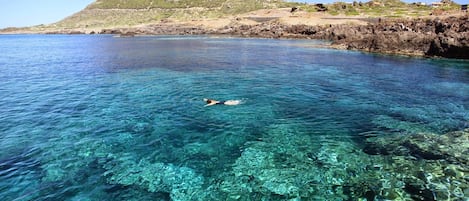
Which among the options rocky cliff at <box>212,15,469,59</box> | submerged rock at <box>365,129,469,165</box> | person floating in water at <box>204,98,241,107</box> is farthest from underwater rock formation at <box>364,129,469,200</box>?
rocky cliff at <box>212,15,469,59</box>

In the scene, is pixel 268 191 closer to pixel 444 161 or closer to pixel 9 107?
pixel 444 161

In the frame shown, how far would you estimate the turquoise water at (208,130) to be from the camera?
1147 cm

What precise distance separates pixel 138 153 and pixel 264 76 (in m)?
21.9

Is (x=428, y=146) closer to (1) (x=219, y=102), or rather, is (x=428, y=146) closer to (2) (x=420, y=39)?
(1) (x=219, y=102)

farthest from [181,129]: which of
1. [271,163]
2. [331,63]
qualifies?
[331,63]

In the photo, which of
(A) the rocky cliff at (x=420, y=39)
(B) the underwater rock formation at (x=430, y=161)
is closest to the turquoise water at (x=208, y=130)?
(B) the underwater rock formation at (x=430, y=161)

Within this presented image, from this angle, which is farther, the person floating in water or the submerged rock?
the person floating in water

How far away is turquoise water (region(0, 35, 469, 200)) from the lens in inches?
452

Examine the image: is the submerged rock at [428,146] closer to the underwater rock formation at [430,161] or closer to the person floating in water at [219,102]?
the underwater rock formation at [430,161]

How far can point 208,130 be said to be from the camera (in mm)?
17016

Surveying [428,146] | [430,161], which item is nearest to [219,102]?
[428,146]

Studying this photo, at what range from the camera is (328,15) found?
12169 cm

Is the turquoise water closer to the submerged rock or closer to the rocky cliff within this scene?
the submerged rock

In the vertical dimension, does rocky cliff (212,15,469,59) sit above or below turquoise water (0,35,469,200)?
above
